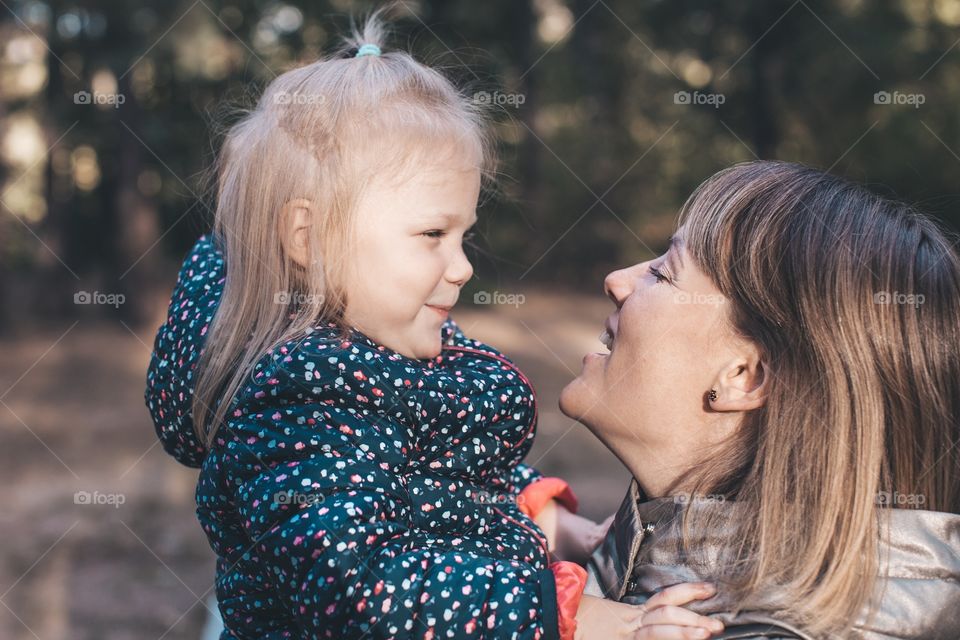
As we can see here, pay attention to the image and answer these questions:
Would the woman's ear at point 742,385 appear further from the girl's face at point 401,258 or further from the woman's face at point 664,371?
the girl's face at point 401,258

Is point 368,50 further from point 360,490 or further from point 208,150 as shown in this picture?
point 208,150

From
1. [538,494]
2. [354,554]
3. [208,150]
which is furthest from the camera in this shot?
[208,150]

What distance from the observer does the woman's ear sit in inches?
69.3

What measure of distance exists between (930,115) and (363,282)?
10256 millimetres

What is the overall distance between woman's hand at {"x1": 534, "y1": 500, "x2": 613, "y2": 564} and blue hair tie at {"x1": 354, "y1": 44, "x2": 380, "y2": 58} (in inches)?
43.3

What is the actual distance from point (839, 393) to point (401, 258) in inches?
32.6

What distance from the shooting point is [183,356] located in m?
1.93

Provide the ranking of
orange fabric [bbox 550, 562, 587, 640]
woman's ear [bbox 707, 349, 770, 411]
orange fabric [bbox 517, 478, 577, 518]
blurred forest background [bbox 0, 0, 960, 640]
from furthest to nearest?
blurred forest background [bbox 0, 0, 960, 640], orange fabric [bbox 517, 478, 577, 518], woman's ear [bbox 707, 349, 770, 411], orange fabric [bbox 550, 562, 587, 640]

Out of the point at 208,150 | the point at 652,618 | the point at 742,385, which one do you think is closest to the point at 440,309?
the point at 742,385

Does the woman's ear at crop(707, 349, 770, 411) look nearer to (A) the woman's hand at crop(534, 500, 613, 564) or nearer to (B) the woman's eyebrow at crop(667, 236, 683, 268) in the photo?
(B) the woman's eyebrow at crop(667, 236, 683, 268)

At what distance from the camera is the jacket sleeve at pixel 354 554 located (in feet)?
4.93

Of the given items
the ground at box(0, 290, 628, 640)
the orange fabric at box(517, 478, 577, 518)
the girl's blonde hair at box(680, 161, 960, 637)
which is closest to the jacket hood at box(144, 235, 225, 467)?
the orange fabric at box(517, 478, 577, 518)

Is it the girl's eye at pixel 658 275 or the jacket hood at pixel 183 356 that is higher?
the girl's eye at pixel 658 275

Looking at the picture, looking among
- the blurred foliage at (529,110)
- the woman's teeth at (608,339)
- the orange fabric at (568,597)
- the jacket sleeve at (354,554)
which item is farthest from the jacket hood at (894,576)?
the blurred foliage at (529,110)
